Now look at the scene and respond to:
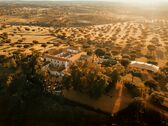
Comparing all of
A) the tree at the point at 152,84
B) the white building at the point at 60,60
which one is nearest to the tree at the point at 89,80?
the white building at the point at 60,60

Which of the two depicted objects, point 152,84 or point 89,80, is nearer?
point 89,80

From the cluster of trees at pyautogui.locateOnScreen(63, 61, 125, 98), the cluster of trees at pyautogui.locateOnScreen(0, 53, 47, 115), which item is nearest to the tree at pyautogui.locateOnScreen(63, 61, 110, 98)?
the cluster of trees at pyautogui.locateOnScreen(63, 61, 125, 98)

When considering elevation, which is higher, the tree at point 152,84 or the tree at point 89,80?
the tree at point 89,80

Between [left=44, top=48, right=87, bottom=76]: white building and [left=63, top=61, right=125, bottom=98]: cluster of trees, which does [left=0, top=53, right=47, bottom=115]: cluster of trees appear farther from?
[left=63, top=61, right=125, bottom=98]: cluster of trees

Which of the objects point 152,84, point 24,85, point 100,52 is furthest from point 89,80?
point 100,52

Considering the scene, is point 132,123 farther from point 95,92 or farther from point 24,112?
point 24,112

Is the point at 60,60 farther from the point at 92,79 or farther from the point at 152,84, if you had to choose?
the point at 152,84

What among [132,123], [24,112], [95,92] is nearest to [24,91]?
[24,112]

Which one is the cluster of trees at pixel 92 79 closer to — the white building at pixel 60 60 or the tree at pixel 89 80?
the tree at pixel 89 80
